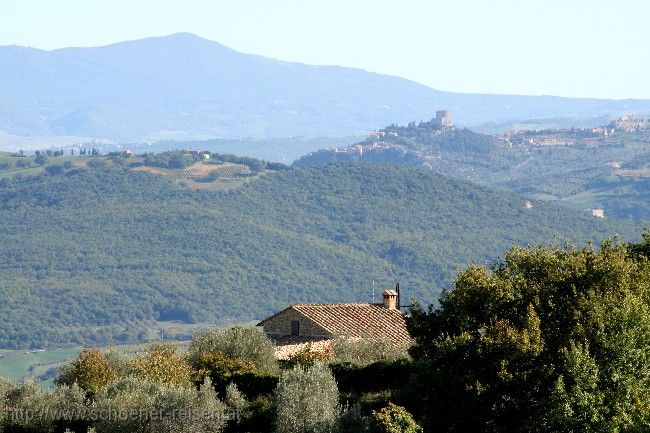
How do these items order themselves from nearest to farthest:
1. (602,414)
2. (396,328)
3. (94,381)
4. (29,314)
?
1. (602,414)
2. (94,381)
3. (396,328)
4. (29,314)

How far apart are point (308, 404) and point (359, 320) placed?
16.9 metres

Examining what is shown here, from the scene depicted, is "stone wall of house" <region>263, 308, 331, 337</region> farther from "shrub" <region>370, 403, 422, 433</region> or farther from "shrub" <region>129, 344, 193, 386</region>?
"shrub" <region>370, 403, 422, 433</region>

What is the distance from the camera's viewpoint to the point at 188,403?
2728 centimetres

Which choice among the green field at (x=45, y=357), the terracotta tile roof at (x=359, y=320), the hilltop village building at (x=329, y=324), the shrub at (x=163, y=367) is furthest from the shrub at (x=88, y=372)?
the green field at (x=45, y=357)

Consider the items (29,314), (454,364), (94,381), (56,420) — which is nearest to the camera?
(454,364)

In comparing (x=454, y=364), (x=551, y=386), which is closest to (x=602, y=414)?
(x=551, y=386)

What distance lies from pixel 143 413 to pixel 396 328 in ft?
54.0

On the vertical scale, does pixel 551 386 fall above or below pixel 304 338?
above

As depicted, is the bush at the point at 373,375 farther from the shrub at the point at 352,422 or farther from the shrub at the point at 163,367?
the shrub at the point at 352,422

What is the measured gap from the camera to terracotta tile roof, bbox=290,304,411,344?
137ft

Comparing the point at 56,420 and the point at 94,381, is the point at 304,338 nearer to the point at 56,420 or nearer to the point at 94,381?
the point at 94,381

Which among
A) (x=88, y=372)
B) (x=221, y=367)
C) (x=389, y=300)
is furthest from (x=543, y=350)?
(x=389, y=300)

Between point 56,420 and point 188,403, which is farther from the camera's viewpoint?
point 56,420

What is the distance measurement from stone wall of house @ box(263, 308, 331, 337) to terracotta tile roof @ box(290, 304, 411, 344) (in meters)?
0.15
